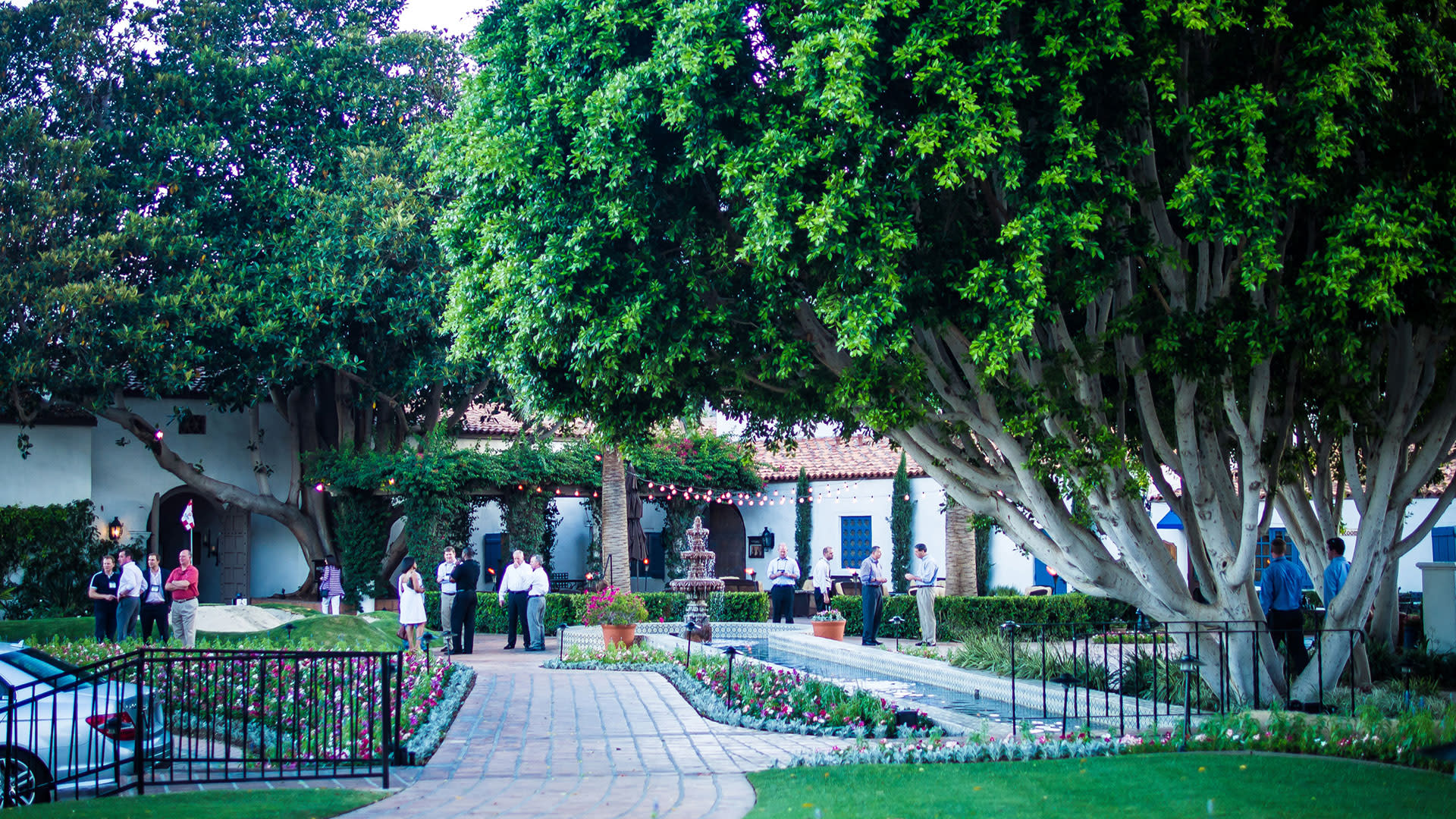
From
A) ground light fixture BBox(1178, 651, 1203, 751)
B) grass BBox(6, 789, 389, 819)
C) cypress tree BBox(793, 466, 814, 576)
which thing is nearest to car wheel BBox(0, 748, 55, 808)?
grass BBox(6, 789, 389, 819)

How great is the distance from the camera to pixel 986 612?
22172mm

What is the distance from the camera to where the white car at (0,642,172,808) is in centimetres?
834

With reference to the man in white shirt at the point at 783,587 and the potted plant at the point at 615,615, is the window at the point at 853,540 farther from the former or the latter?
the potted plant at the point at 615,615

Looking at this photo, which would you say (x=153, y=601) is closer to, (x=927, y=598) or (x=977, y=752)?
(x=927, y=598)

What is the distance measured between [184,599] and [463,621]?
4898 mm

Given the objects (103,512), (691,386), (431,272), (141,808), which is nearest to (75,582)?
(103,512)

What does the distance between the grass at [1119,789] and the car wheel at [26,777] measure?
495cm

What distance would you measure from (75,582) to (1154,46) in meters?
24.6

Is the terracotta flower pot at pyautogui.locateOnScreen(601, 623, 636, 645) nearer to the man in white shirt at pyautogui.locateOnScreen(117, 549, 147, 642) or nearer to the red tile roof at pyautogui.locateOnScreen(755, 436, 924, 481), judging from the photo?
the man in white shirt at pyautogui.locateOnScreen(117, 549, 147, 642)

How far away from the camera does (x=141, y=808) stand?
7.39m

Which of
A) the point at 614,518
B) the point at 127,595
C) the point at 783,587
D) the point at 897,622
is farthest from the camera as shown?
the point at 614,518

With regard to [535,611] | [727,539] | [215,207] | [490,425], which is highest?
[215,207]

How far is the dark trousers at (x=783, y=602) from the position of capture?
72.4 ft

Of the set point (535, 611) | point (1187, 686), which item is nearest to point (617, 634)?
point (535, 611)
